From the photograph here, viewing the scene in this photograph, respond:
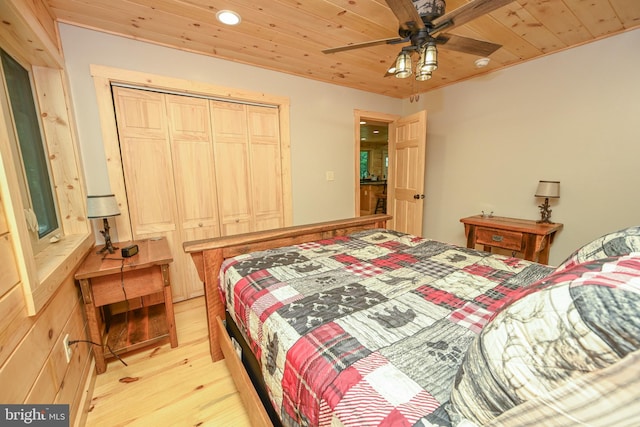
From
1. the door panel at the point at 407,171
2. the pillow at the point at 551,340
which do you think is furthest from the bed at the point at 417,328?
the door panel at the point at 407,171

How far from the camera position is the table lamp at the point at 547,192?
2.47 meters

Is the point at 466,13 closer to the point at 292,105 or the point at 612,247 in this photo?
the point at 612,247

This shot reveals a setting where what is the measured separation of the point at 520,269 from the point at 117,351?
255 cm

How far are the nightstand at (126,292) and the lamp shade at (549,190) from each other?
10.9ft

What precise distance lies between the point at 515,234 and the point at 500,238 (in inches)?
5.5

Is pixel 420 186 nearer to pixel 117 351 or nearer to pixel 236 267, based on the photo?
pixel 236 267

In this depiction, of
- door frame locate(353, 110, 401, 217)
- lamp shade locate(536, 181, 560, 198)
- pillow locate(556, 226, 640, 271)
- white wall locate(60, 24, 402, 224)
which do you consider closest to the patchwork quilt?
pillow locate(556, 226, 640, 271)

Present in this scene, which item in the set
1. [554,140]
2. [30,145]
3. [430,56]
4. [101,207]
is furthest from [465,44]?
[30,145]

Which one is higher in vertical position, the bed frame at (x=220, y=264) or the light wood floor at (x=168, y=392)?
the bed frame at (x=220, y=264)

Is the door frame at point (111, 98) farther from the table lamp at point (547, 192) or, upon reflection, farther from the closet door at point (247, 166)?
the table lamp at point (547, 192)

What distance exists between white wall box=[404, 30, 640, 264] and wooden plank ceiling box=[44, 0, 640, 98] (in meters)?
0.23

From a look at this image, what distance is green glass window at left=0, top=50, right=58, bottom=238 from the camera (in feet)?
4.55

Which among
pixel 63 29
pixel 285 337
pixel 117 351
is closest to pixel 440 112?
pixel 285 337

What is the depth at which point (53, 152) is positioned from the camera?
1.76 metres
